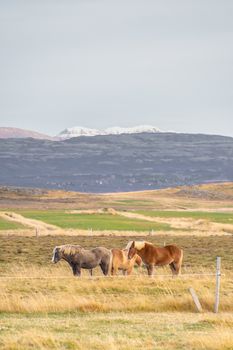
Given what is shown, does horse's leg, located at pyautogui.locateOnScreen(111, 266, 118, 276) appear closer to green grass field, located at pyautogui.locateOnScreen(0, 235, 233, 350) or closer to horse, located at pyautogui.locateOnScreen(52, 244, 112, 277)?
horse, located at pyautogui.locateOnScreen(52, 244, 112, 277)

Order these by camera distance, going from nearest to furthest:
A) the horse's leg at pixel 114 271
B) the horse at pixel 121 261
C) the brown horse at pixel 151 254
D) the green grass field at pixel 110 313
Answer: the green grass field at pixel 110 313
the horse at pixel 121 261
the horse's leg at pixel 114 271
the brown horse at pixel 151 254

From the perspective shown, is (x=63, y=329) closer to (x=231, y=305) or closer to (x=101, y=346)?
(x=101, y=346)

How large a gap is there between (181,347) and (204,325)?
285cm

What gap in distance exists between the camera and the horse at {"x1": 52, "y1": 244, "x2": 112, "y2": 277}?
26.7m

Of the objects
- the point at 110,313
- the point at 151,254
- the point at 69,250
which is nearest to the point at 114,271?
the point at 151,254

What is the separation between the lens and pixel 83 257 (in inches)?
1048

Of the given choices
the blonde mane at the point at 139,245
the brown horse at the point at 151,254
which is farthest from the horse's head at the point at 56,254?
the blonde mane at the point at 139,245

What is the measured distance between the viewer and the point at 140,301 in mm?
21625

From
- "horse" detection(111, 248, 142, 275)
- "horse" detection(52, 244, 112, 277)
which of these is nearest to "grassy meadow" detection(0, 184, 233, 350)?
"horse" detection(111, 248, 142, 275)

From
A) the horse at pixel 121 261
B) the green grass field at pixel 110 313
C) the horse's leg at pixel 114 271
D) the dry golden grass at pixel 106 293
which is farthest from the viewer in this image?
the horse's leg at pixel 114 271

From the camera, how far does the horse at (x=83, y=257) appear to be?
26656 millimetres

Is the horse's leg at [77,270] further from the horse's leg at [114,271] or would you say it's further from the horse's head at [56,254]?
the horse's leg at [114,271]

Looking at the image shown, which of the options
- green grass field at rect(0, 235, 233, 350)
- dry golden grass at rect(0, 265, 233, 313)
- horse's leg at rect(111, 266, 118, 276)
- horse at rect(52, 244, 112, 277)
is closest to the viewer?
green grass field at rect(0, 235, 233, 350)

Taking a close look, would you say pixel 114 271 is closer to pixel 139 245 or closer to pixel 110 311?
pixel 139 245
